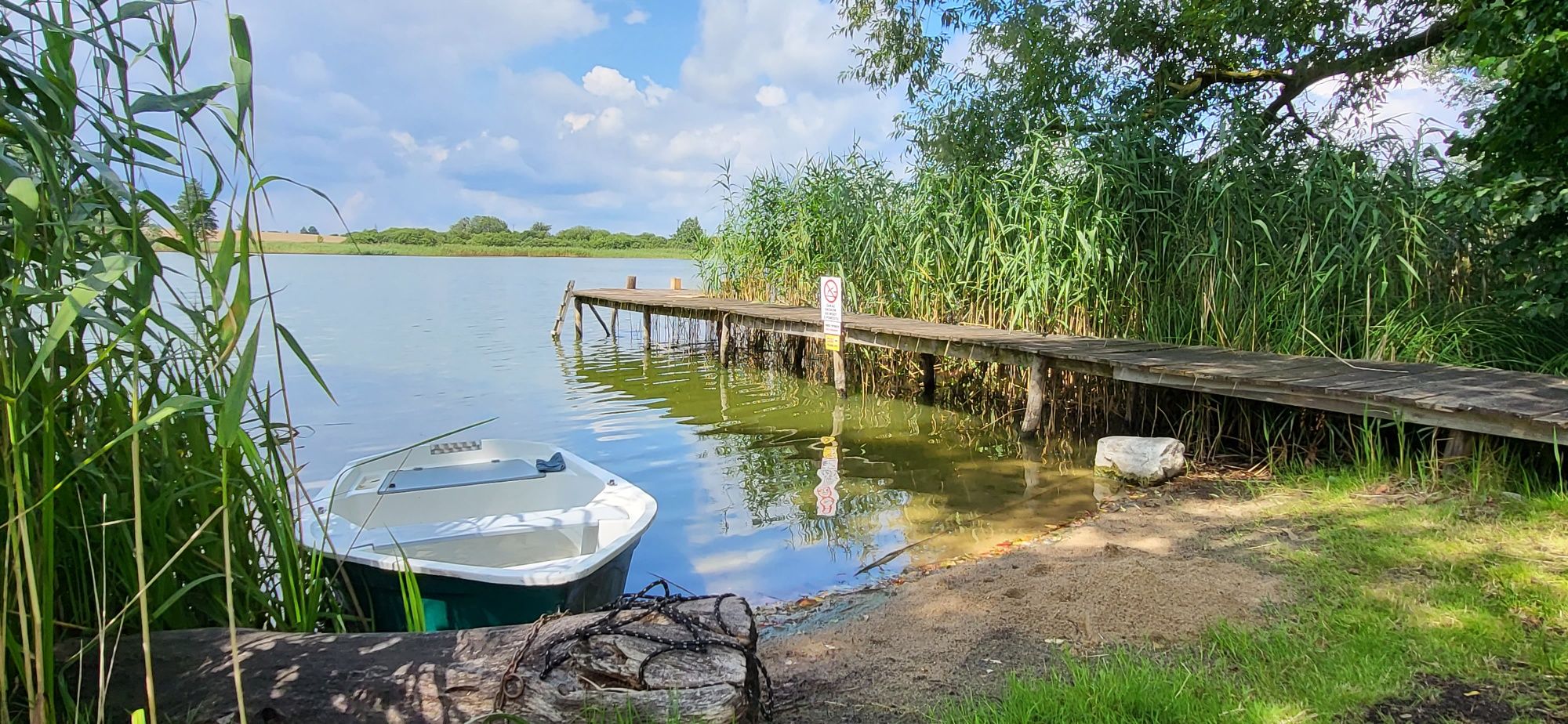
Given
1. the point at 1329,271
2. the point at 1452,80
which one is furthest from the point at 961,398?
the point at 1452,80

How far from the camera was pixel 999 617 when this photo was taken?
131 inches

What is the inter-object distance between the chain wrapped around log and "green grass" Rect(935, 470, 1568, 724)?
2.49 ft

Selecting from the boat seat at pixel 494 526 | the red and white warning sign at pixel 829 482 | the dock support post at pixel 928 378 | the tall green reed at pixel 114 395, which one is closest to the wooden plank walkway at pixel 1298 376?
the dock support post at pixel 928 378

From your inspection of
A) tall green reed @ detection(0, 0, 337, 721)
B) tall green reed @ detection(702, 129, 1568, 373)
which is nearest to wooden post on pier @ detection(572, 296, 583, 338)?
tall green reed @ detection(702, 129, 1568, 373)

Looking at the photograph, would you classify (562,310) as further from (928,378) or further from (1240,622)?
(1240,622)

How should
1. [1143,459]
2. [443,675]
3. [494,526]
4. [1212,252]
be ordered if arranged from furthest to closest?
[1212,252]
[1143,459]
[494,526]
[443,675]

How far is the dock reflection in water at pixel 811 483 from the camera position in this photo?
4.84 metres

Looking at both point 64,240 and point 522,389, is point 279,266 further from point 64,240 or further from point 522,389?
point 64,240

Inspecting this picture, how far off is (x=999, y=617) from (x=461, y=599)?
197cm

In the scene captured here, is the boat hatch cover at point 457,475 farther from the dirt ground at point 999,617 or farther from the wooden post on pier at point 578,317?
the wooden post on pier at point 578,317

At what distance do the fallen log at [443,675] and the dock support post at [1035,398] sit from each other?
16.8ft

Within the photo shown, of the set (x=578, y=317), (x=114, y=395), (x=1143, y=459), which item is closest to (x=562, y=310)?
(x=578, y=317)

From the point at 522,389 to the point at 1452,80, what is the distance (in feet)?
45.9

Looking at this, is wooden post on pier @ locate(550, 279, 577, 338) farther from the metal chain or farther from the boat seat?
the metal chain
